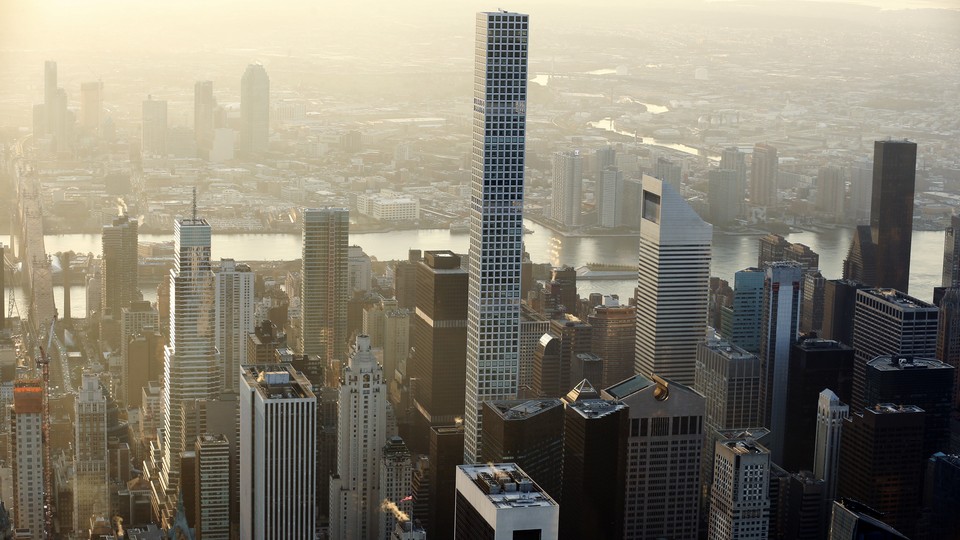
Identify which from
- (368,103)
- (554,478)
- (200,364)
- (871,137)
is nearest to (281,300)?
(200,364)

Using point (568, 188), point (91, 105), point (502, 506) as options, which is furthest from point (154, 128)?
point (502, 506)

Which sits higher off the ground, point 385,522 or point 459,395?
point 459,395

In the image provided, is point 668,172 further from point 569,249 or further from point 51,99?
point 51,99

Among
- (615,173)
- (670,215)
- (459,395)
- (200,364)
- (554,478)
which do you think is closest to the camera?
(554,478)

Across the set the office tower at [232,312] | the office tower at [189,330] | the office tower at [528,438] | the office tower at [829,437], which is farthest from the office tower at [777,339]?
the office tower at [189,330]

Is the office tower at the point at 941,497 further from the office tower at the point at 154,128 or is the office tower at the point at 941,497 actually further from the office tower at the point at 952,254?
the office tower at the point at 154,128

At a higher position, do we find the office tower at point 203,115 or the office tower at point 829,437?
the office tower at point 203,115

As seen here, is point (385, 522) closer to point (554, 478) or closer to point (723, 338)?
point (554, 478)
